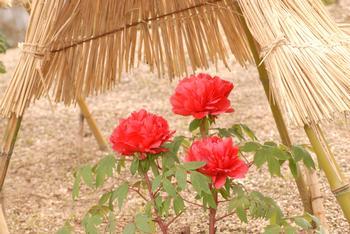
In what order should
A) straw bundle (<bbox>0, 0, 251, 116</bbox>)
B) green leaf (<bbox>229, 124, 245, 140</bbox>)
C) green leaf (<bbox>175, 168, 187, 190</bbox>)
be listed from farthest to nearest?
straw bundle (<bbox>0, 0, 251, 116</bbox>) → green leaf (<bbox>229, 124, 245, 140</bbox>) → green leaf (<bbox>175, 168, 187, 190</bbox>)

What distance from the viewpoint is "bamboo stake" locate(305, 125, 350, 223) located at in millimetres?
1240

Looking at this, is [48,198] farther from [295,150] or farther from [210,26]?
[295,150]

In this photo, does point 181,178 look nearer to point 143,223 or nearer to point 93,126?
point 143,223

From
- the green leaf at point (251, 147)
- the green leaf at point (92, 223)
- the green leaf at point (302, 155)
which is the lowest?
the green leaf at point (92, 223)

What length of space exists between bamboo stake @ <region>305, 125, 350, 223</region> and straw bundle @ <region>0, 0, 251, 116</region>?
43cm

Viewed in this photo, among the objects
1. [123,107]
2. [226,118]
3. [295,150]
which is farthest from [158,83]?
[295,150]

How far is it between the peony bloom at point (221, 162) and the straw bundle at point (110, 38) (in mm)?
457

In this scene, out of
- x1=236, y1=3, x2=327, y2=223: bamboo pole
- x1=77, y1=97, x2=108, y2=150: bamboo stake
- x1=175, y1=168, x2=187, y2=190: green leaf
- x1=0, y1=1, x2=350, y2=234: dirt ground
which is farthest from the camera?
x1=77, y1=97, x2=108, y2=150: bamboo stake

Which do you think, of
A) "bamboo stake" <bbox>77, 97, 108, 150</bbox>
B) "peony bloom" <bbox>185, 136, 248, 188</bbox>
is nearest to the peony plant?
"peony bloom" <bbox>185, 136, 248, 188</bbox>

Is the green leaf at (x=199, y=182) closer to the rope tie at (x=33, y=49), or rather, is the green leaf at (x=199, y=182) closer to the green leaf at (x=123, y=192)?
the green leaf at (x=123, y=192)

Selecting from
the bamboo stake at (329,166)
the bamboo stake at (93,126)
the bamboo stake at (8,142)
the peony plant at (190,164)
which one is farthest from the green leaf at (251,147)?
the bamboo stake at (93,126)

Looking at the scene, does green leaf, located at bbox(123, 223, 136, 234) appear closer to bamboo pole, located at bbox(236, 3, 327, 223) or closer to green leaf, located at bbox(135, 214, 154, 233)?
green leaf, located at bbox(135, 214, 154, 233)

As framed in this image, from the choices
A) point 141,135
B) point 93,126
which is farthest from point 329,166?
point 93,126

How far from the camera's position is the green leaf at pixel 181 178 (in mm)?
1155
